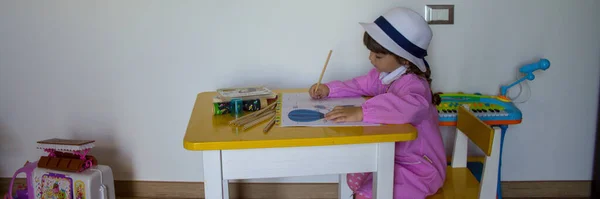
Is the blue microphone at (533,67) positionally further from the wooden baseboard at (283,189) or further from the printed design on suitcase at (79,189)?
the printed design on suitcase at (79,189)

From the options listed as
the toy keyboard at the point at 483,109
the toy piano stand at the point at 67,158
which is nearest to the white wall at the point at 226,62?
the toy keyboard at the point at 483,109

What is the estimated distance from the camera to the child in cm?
138

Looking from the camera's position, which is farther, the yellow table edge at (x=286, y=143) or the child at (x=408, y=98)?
the child at (x=408, y=98)

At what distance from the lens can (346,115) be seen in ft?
4.43

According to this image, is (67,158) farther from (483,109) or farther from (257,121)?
(483,109)

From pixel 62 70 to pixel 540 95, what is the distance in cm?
200

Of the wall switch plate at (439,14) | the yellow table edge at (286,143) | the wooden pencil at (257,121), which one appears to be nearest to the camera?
the yellow table edge at (286,143)

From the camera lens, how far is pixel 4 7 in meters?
2.18

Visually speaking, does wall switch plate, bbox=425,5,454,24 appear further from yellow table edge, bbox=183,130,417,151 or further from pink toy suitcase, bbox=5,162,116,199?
pink toy suitcase, bbox=5,162,116,199

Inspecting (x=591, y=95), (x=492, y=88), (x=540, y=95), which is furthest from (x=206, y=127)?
(x=591, y=95)

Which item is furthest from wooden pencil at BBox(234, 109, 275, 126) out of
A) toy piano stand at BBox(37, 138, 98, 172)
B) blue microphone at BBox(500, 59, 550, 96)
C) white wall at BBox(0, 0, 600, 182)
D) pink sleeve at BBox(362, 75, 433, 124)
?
blue microphone at BBox(500, 59, 550, 96)

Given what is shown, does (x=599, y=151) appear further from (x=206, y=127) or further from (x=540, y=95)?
(x=206, y=127)

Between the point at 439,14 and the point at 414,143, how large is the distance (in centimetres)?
76

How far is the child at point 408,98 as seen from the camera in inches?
54.5
